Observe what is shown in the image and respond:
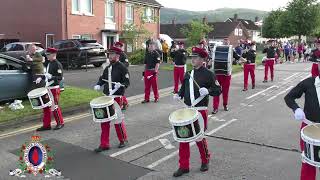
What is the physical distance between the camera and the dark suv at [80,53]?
78.7ft

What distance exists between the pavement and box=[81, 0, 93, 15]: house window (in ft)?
73.4

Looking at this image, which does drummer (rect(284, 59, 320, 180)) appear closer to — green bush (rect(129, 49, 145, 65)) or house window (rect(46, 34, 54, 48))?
green bush (rect(129, 49, 145, 65))

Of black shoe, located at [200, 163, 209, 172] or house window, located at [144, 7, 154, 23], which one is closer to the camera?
black shoe, located at [200, 163, 209, 172]

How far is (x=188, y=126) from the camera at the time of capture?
6.04m

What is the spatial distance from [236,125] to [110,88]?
11.4 ft

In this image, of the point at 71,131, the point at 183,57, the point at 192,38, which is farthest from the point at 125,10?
the point at 71,131

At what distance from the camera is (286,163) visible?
23.2 ft

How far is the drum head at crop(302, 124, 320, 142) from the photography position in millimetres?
4773

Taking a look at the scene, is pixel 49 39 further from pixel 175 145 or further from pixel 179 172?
pixel 179 172

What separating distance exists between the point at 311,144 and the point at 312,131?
27 centimetres

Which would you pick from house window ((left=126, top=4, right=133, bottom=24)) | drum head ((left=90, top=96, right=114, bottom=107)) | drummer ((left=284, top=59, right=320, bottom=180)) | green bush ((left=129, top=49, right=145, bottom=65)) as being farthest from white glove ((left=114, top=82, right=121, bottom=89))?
house window ((left=126, top=4, right=133, bottom=24))

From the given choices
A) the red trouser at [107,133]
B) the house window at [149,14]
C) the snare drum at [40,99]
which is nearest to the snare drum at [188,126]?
the red trouser at [107,133]

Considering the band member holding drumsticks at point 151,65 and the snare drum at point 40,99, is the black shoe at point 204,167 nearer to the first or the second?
the snare drum at point 40,99

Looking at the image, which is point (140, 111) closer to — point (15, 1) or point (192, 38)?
point (15, 1)
